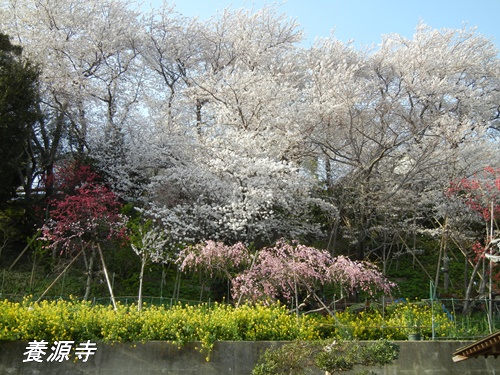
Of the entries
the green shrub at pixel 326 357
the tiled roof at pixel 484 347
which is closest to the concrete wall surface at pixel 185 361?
the green shrub at pixel 326 357

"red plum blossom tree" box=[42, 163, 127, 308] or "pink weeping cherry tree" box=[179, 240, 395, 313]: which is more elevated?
"red plum blossom tree" box=[42, 163, 127, 308]

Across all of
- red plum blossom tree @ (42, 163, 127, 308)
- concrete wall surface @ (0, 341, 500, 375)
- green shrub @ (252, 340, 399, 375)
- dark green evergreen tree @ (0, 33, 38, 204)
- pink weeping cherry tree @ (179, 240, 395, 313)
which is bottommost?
concrete wall surface @ (0, 341, 500, 375)

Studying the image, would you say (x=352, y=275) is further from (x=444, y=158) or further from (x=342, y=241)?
(x=342, y=241)

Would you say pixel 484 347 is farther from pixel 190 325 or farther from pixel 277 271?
pixel 277 271

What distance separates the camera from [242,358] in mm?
10594

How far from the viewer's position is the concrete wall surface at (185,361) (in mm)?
10234

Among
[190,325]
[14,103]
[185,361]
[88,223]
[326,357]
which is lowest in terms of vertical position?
[185,361]

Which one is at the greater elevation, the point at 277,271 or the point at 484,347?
the point at 277,271

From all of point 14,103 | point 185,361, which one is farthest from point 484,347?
point 14,103

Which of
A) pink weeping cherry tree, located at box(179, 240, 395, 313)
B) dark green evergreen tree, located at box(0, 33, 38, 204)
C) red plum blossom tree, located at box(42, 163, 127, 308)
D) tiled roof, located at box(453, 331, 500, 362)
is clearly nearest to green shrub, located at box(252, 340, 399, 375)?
tiled roof, located at box(453, 331, 500, 362)

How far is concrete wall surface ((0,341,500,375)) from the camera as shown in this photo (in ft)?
33.6

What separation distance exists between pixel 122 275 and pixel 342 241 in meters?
9.38

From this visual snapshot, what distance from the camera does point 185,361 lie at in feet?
34.3

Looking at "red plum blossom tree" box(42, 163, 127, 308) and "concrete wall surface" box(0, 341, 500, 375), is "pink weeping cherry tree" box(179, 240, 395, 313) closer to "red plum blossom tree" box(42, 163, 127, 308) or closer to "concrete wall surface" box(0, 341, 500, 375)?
"concrete wall surface" box(0, 341, 500, 375)
